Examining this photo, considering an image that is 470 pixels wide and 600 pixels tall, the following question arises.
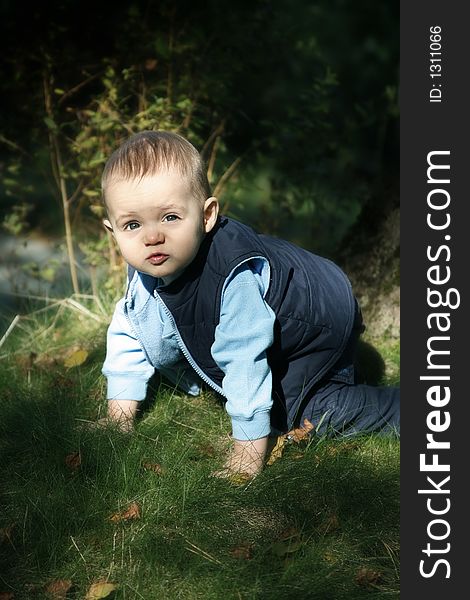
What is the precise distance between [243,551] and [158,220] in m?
1.12

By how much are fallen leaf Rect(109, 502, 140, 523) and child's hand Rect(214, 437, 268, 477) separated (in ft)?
1.14

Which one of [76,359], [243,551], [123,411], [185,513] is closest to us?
[243,551]

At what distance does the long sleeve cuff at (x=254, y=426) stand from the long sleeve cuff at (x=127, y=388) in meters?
0.56

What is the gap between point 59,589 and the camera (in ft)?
8.77

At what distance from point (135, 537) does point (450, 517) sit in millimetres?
974

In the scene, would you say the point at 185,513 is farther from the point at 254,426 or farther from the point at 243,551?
the point at 254,426

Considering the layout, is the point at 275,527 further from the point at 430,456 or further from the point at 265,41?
the point at 265,41

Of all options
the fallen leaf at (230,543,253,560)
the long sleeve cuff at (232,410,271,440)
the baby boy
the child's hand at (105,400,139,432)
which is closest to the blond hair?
the baby boy

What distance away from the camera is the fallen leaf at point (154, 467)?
10.5 feet

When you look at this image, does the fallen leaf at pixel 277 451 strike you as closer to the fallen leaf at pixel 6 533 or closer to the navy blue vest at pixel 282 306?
the navy blue vest at pixel 282 306

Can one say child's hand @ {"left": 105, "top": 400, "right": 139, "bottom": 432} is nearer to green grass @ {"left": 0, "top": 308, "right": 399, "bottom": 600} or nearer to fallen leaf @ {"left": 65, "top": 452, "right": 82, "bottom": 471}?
green grass @ {"left": 0, "top": 308, "right": 399, "bottom": 600}

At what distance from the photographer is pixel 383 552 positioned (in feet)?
9.35

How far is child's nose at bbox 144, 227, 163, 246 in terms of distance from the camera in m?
3.13

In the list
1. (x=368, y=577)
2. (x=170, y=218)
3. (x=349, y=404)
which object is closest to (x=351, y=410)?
(x=349, y=404)
